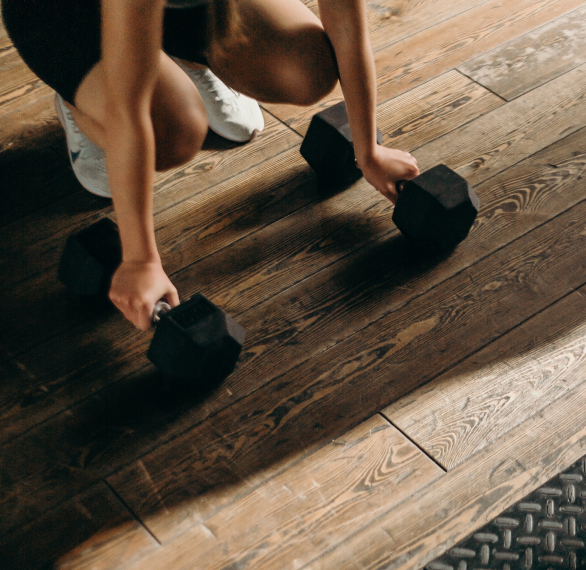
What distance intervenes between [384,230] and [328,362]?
36cm

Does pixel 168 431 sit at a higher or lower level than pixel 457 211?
lower

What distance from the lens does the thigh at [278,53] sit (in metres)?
1.26

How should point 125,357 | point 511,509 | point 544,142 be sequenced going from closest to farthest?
point 511,509 < point 125,357 < point 544,142

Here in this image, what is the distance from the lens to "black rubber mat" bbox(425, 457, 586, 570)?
0.92 m

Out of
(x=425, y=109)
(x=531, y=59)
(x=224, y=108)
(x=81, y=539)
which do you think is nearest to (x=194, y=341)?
(x=81, y=539)

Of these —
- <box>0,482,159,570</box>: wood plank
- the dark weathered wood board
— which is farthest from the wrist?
<box>0,482,159,570</box>: wood plank

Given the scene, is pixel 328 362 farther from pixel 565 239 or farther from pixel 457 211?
pixel 565 239

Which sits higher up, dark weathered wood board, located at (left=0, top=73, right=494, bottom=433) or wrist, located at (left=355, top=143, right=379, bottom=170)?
wrist, located at (left=355, top=143, right=379, bottom=170)

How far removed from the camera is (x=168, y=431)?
108 centimetres

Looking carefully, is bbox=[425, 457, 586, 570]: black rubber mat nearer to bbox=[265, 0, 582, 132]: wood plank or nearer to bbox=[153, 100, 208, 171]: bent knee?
bbox=[153, 100, 208, 171]: bent knee

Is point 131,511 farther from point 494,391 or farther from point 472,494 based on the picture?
point 494,391

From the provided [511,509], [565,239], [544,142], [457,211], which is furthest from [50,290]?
[544,142]

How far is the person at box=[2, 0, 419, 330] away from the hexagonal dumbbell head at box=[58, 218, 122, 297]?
97 millimetres

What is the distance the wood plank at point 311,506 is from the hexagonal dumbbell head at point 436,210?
1.35 ft
